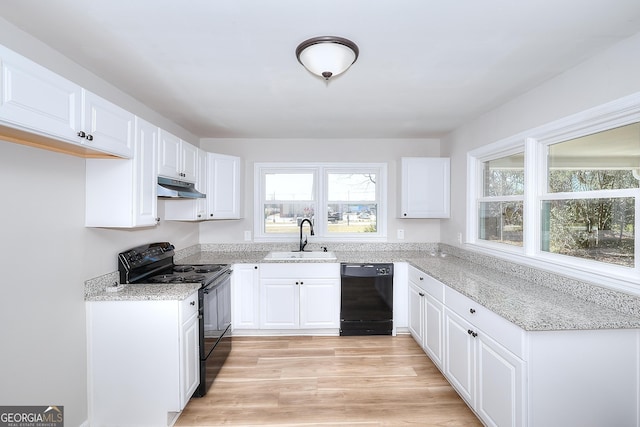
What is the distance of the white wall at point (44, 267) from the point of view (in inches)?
56.6

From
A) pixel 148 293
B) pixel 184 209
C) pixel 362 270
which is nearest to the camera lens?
pixel 148 293

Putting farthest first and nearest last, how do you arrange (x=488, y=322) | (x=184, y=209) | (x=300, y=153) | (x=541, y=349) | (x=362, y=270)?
(x=300, y=153) < (x=362, y=270) < (x=184, y=209) < (x=488, y=322) < (x=541, y=349)

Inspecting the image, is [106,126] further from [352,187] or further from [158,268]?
[352,187]

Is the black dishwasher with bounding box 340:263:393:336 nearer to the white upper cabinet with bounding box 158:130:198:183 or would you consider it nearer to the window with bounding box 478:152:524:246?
the window with bounding box 478:152:524:246

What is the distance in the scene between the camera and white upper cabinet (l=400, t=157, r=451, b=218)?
11.7 ft

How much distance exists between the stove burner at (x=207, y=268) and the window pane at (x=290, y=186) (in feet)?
4.24

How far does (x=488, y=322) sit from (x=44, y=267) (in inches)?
102

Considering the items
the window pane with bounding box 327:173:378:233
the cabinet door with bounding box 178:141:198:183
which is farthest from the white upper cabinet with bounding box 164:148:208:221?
the window pane with bounding box 327:173:378:233

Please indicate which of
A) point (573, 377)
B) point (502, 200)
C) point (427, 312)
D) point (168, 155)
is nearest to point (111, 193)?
point (168, 155)

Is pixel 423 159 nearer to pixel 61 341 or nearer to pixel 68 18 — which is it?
pixel 68 18

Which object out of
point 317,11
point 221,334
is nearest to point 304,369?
point 221,334

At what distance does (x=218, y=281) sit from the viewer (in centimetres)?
262

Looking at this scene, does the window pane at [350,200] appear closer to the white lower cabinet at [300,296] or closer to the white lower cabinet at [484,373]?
the white lower cabinet at [300,296]

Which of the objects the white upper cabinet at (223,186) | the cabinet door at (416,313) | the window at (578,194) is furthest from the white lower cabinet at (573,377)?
the white upper cabinet at (223,186)
